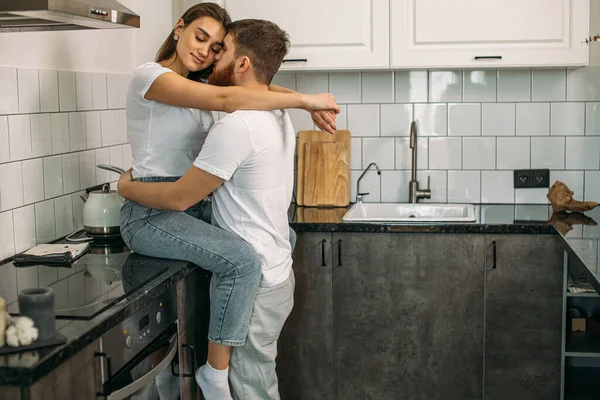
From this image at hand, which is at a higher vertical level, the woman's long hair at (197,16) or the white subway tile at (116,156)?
the woman's long hair at (197,16)

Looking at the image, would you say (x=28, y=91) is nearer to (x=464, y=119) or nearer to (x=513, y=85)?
(x=464, y=119)

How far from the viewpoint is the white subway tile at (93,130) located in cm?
296

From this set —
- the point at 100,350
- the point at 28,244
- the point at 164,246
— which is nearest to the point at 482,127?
the point at 164,246

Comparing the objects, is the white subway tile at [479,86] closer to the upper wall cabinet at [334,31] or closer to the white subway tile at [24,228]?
the upper wall cabinet at [334,31]

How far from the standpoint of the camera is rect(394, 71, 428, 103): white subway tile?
12.1 ft

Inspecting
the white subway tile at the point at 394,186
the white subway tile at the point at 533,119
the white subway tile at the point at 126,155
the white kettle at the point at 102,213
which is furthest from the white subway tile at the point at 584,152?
the white kettle at the point at 102,213

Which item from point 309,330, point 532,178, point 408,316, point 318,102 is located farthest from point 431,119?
point 318,102

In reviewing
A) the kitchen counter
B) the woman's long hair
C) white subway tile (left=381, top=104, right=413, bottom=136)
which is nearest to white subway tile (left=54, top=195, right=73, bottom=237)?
the woman's long hair

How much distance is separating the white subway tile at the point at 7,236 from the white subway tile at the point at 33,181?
0.35 ft

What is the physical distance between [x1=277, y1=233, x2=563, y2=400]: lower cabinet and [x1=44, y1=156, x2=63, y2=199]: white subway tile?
0.93m

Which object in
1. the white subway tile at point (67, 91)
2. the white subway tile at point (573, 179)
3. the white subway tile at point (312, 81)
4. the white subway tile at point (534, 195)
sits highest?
the white subway tile at point (312, 81)

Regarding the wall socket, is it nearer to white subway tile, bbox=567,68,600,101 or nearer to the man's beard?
white subway tile, bbox=567,68,600,101

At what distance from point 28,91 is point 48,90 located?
129 mm

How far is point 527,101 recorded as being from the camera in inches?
143
